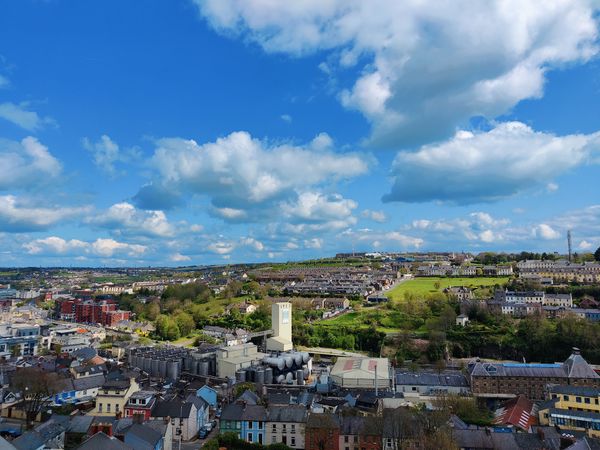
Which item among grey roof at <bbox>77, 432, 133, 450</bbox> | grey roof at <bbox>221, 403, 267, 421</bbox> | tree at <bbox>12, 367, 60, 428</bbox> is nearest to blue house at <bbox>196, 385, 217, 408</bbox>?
grey roof at <bbox>221, 403, 267, 421</bbox>

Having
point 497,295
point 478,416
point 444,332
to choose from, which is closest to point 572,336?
point 444,332

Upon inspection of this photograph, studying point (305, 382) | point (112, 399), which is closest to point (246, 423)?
point (112, 399)

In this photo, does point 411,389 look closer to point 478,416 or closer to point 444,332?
point 478,416

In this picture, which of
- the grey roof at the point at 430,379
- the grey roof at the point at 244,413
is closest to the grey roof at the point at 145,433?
the grey roof at the point at 244,413

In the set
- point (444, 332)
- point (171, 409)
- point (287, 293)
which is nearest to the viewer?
point (171, 409)

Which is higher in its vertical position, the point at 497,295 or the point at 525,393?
the point at 497,295

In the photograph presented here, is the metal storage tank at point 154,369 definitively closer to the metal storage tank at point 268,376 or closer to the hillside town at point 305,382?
the hillside town at point 305,382
